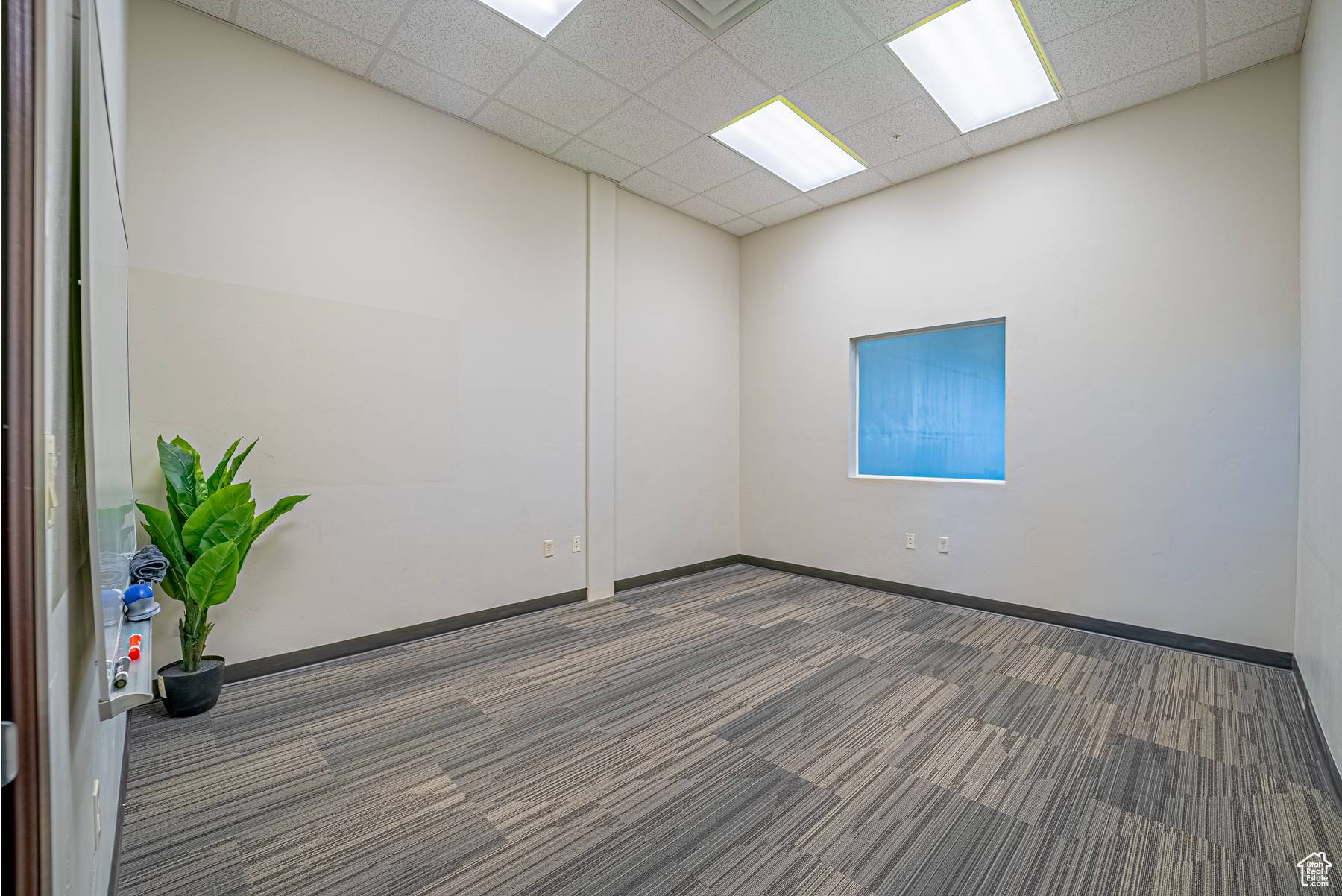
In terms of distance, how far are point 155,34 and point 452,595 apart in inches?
117

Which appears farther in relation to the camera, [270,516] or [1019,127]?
[1019,127]

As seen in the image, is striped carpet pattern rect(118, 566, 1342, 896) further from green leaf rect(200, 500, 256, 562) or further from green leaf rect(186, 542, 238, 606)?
green leaf rect(200, 500, 256, 562)

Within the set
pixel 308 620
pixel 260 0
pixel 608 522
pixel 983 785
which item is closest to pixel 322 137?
pixel 260 0

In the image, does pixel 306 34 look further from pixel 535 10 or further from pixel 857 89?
pixel 857 89

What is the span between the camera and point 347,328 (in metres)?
3.00

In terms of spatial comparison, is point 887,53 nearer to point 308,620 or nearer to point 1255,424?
point 1255,424

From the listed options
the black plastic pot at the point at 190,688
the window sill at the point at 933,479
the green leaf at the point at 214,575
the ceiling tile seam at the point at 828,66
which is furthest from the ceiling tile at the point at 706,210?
the black plastic pot at the point at 190,688

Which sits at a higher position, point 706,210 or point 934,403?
point 706,210

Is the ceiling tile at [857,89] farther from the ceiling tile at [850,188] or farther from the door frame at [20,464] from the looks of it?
the door frame at [20,464]

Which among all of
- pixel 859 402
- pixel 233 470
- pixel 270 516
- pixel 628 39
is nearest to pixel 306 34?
pixel 628 39

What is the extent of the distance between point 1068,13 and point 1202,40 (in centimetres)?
77

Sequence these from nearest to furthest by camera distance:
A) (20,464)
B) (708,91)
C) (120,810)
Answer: (20,464)
(120,810)
(708,91)

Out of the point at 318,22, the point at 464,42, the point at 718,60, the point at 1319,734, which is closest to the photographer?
the point at 1319,734

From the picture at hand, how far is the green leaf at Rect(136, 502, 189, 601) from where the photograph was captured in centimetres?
219
